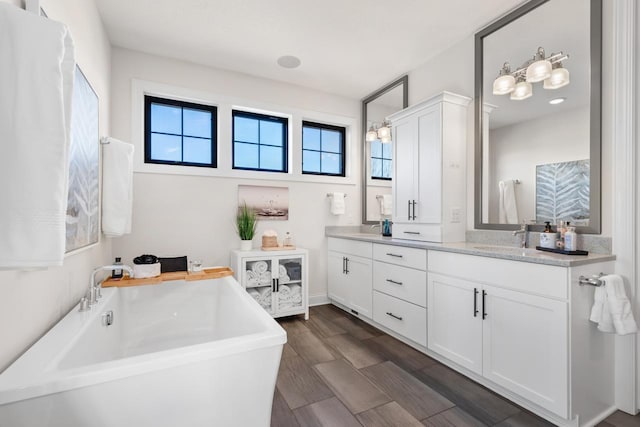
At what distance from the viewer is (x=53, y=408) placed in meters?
0.88

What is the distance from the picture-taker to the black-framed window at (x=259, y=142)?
3217 mm

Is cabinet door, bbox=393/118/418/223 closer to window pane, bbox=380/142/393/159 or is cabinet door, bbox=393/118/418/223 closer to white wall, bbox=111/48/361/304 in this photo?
window pane, bbox=380/142/393/159

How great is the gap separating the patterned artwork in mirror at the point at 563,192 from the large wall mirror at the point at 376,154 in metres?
1.59

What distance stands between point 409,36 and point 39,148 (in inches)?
106

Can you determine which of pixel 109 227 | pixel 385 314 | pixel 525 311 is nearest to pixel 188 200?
pixel 109 227

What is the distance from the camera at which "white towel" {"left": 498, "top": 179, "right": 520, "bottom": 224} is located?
217 centimetres

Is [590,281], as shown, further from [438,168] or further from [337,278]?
[337,278]

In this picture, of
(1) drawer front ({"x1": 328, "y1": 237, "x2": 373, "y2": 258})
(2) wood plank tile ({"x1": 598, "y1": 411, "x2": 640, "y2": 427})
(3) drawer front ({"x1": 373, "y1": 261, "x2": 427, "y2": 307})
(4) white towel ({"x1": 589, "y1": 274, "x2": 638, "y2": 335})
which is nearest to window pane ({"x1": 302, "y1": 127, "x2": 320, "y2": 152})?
(1) drawer front ({"x1": 328, "y1": 237, "x2": 373, "y2": 258})

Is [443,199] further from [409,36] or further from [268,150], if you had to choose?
[268,150]

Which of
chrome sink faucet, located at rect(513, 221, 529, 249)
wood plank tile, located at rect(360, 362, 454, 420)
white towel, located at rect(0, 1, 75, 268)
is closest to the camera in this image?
white towel, located at rect(0, 1, 75, 268)

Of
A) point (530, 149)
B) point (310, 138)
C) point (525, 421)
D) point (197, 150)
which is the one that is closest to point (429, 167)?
point (530, 149)

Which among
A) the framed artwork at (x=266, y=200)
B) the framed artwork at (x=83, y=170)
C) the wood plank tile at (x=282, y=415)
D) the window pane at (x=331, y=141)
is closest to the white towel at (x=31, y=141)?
the framed artwork at (x=83, y=170)

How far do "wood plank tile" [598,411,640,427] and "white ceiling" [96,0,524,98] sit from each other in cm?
268

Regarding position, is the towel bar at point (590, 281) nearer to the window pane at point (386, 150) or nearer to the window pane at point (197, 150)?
the window pane at point (386, 150)
